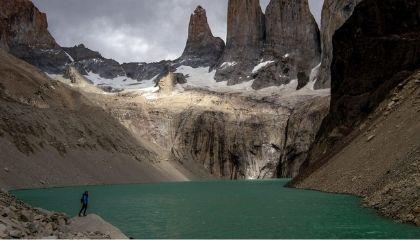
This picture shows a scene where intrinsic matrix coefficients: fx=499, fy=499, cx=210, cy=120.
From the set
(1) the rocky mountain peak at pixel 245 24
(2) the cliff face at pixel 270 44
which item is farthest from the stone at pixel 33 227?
(1) the rocky mountain peak at pixel 245 24

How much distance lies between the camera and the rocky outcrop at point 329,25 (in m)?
140

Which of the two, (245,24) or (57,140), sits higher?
(245,24)

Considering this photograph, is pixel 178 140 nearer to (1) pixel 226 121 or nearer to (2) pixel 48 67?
(1) pixel 226 121

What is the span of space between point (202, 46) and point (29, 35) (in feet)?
214

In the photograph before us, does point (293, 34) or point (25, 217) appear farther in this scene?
point (293, 34)

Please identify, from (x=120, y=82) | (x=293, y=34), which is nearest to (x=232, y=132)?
(x=293, y=34)

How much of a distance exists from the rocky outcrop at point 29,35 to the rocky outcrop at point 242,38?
Answer: 61754 millimetres

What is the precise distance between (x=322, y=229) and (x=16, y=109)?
201ft

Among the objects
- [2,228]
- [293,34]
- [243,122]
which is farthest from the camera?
[293,34]

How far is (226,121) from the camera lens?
130250 mm

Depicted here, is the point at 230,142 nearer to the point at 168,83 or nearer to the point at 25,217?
the point at 168,83

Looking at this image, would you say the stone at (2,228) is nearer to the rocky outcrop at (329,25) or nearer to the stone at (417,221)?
the stone at (417,221)

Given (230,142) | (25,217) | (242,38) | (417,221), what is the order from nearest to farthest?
(25,217) → (417,221) → (230,142) → (242,38)

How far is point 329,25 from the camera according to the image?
487 ft
